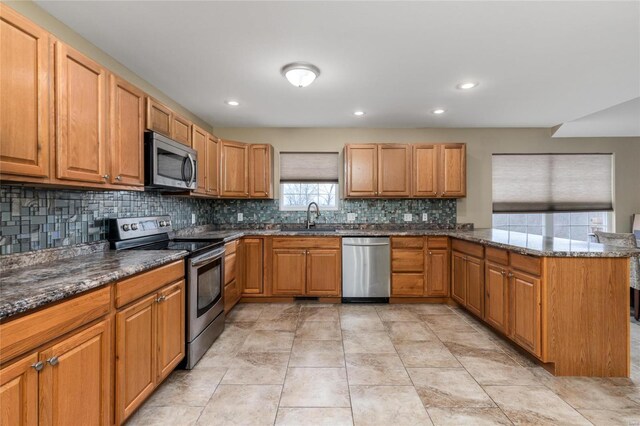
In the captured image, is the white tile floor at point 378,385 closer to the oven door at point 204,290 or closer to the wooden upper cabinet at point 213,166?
the oven door at point 204,290

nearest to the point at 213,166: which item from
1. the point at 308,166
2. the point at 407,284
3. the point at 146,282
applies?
the point at 308,166

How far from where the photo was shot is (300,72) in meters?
2.47

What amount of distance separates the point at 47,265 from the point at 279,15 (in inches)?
79.9

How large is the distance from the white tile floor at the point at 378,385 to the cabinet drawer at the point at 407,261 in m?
0.94

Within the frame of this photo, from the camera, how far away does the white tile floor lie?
1703 mm

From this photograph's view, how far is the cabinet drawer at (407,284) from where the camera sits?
3.74 metres

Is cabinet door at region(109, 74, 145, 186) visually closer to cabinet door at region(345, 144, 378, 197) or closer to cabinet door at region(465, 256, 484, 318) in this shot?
cabinet door at region(345, 144, 378, 197)

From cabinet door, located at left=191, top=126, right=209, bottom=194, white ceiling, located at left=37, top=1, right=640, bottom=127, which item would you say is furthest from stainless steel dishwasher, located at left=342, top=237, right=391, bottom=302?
cabinet door, located at left=191, top=126, right=209, bottom=194

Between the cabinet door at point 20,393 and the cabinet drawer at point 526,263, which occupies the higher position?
the cabinet drawer at point 526,263

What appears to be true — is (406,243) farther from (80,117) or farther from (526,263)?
(80,117)

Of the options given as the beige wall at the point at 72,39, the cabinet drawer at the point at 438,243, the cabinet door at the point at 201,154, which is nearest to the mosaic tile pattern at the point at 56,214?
the cabinet door at the point at 201,154

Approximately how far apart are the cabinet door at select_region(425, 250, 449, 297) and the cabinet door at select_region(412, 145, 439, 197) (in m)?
0.85

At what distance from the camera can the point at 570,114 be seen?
3.72m

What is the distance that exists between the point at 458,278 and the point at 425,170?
4.90 ft
